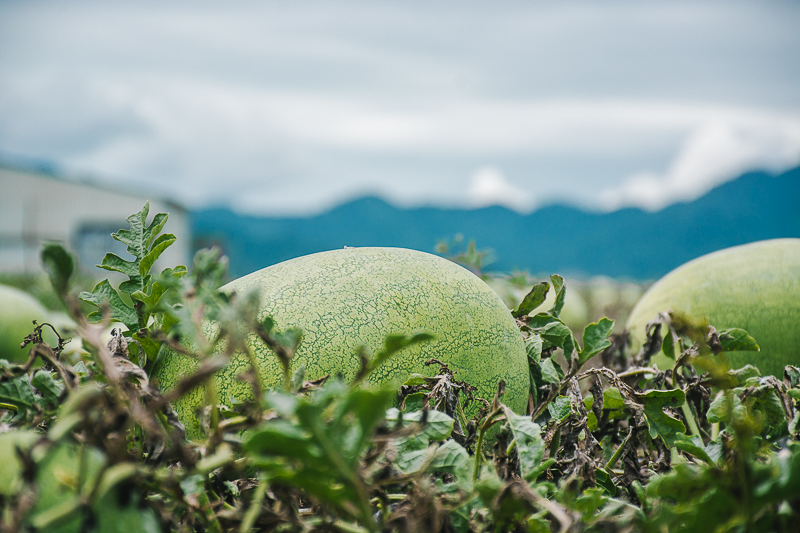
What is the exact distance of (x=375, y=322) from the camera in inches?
49.4

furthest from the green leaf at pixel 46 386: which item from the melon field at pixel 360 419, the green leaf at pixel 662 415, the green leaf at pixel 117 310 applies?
the green leaf at pixel 662 415

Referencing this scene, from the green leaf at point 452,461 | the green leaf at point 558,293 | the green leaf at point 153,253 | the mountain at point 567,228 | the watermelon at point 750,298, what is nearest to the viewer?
the green leaf at point 452,461

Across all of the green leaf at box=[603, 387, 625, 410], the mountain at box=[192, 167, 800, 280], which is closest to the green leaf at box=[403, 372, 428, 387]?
the green leaf at box=[603, 387, 625, 410]

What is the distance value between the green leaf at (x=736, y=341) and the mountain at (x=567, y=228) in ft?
192

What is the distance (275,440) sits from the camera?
57 centimetres

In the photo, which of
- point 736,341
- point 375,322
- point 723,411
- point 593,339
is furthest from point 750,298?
point 375,322

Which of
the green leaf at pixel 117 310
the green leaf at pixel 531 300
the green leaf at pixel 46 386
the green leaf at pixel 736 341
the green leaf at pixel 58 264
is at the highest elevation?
the green leaf at pixel 58 264

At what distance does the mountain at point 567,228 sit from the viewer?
80188 mm

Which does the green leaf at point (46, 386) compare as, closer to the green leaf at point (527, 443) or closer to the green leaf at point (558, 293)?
the green leaf at point (527, 443)

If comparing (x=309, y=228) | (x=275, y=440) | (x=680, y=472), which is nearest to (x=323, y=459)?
(x=275, y=440)

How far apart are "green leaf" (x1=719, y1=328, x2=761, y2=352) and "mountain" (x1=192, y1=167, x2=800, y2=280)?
5841 cm

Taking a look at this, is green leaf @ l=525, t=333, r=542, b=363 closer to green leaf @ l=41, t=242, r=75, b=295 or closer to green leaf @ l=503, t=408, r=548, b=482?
green leaf @ l=503, t=408, r=548, b=482

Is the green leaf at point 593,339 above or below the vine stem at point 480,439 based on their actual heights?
above

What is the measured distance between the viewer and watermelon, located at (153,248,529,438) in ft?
4.00
